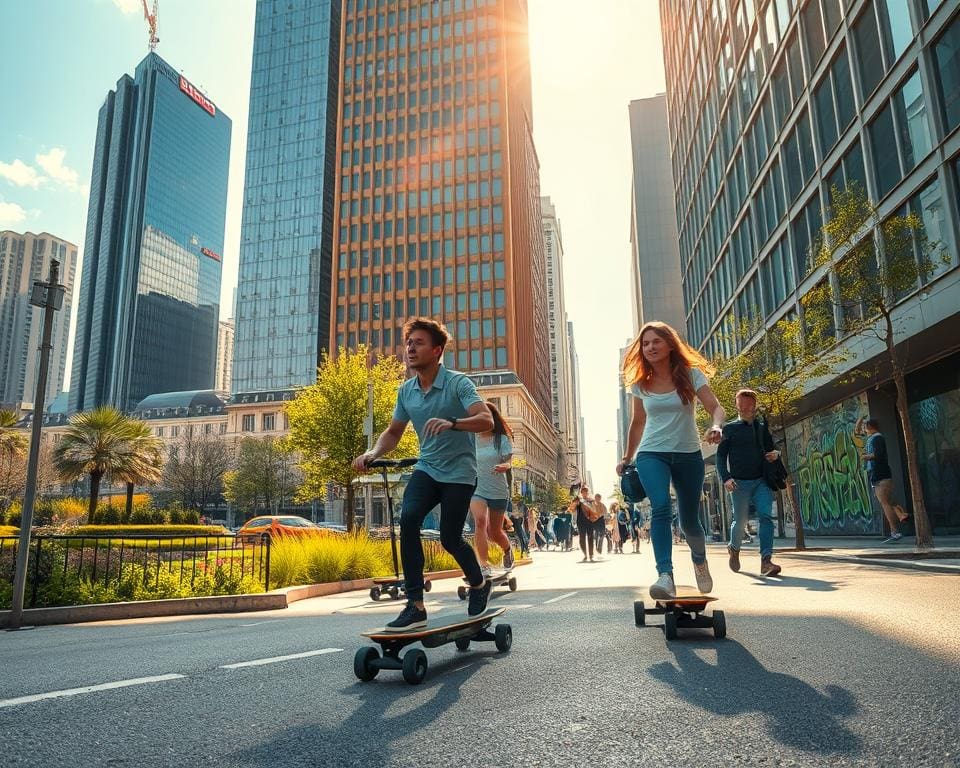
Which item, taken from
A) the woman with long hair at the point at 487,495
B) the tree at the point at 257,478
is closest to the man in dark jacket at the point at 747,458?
the woman with long hair at the point at 487,495

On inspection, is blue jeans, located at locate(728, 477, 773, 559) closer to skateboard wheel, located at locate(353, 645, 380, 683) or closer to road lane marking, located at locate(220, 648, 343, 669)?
road lane marking, located at locate(220, 648, 343, 669)

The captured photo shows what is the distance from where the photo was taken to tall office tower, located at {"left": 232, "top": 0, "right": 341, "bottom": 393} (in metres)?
104

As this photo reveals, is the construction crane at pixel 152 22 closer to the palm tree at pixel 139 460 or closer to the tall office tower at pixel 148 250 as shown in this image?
the tall office tower at pixel 148 250

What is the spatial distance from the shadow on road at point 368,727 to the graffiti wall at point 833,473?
1997 cm

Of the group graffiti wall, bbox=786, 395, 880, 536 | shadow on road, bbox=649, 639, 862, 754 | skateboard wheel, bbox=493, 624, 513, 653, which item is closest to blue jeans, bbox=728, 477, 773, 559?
shadow on road, bbox=649, 639, 862, 754

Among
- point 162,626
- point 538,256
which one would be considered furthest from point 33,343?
point 162,626

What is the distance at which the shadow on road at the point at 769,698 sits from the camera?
229 cm

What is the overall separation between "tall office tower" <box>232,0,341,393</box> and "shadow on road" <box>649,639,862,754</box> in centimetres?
9921

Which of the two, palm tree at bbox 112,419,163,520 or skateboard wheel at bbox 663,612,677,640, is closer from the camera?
skateboard wheel at bbox 663,612,677,640

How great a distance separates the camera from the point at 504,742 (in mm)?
2314

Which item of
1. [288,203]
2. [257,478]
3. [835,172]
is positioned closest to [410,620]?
[835,172]

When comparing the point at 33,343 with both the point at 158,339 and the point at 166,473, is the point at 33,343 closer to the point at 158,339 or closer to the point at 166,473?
the point at 158,339

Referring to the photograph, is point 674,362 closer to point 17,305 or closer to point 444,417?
point 444,417

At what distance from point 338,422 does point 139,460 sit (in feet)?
39.5
